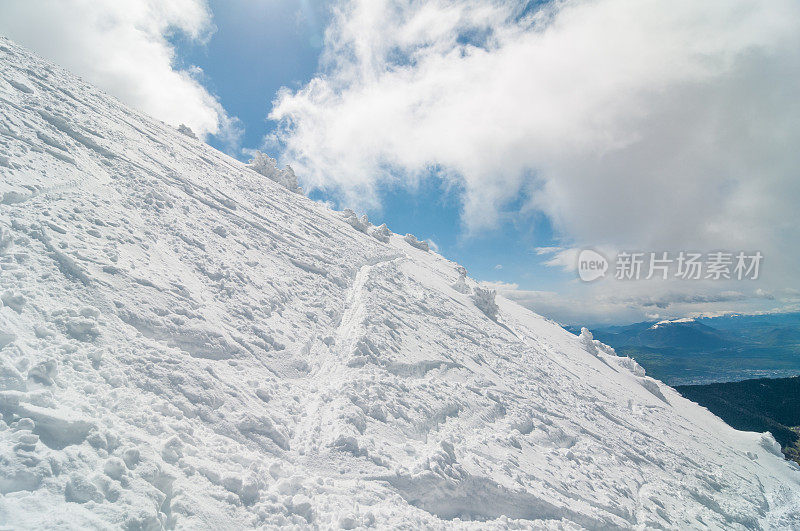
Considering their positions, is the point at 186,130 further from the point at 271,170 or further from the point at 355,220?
the point at 355,220

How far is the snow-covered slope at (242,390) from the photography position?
652 centimetres

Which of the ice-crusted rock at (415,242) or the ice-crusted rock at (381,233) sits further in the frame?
the ice-crusted rock at (415,242)

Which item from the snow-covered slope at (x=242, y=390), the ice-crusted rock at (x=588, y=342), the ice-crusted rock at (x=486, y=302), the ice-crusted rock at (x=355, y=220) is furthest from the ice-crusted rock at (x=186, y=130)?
the ice-crusted rock at (x=588, y=342)

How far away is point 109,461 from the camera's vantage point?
602cm

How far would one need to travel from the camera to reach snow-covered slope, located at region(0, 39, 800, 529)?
6.52 metres

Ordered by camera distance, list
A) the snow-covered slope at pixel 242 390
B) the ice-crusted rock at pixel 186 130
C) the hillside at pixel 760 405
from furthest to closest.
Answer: the hillside at pixel 760 405, the ice-crusted rock at pixel 186 130, the snow-covered slope at pixel 242 390

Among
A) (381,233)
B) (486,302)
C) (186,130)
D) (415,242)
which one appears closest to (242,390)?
(486,302)

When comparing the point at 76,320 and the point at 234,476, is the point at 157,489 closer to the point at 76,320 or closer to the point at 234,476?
the point at 234,476

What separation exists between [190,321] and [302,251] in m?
10.7

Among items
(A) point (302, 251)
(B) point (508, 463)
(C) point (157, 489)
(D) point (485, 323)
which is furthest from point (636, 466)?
(A) point (302, 251)

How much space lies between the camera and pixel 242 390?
32.5 ft

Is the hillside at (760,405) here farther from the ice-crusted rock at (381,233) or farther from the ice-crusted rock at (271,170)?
the ice-crusted rock at (271,170)

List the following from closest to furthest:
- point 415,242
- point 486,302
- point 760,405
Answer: point 486,302 < point 415,242 < point 760,405

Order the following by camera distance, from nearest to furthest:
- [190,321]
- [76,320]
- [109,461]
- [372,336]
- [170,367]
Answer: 1. [109,461]
2. [76,320]
3. [170,367]
4. [190,321]
5. [372,336]
